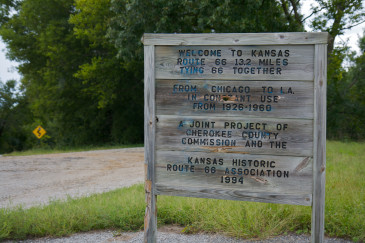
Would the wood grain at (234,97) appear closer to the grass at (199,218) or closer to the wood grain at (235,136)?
the wood grain at (235,136)

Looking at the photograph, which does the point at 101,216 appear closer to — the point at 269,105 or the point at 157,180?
the point at 157,180

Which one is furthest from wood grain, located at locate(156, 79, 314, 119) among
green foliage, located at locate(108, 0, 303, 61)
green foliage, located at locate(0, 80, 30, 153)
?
green foliage, located at locate(0, 80, 30, 153)

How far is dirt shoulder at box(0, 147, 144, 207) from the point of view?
24.6 feet

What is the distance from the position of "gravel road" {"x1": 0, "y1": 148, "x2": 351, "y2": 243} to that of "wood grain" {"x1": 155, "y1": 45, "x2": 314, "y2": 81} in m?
1.99

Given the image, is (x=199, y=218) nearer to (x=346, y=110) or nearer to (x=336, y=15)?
(x=336, y=15)

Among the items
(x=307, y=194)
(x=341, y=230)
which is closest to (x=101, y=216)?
(x=307, y=194)

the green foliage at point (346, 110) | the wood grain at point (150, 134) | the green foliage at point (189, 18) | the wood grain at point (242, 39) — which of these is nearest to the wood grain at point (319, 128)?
the wood grain at point (242, 39)

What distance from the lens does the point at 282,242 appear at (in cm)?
407

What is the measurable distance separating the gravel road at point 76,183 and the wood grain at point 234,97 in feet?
5.34

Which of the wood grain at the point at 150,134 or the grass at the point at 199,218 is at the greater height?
the wood grain at the point at 150,134

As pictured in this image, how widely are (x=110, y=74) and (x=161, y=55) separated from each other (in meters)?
19.0

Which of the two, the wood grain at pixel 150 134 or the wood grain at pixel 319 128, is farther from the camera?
the wood grain at pixel 150 134

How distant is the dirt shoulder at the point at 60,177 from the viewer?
750 cm

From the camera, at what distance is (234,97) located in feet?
11.7
